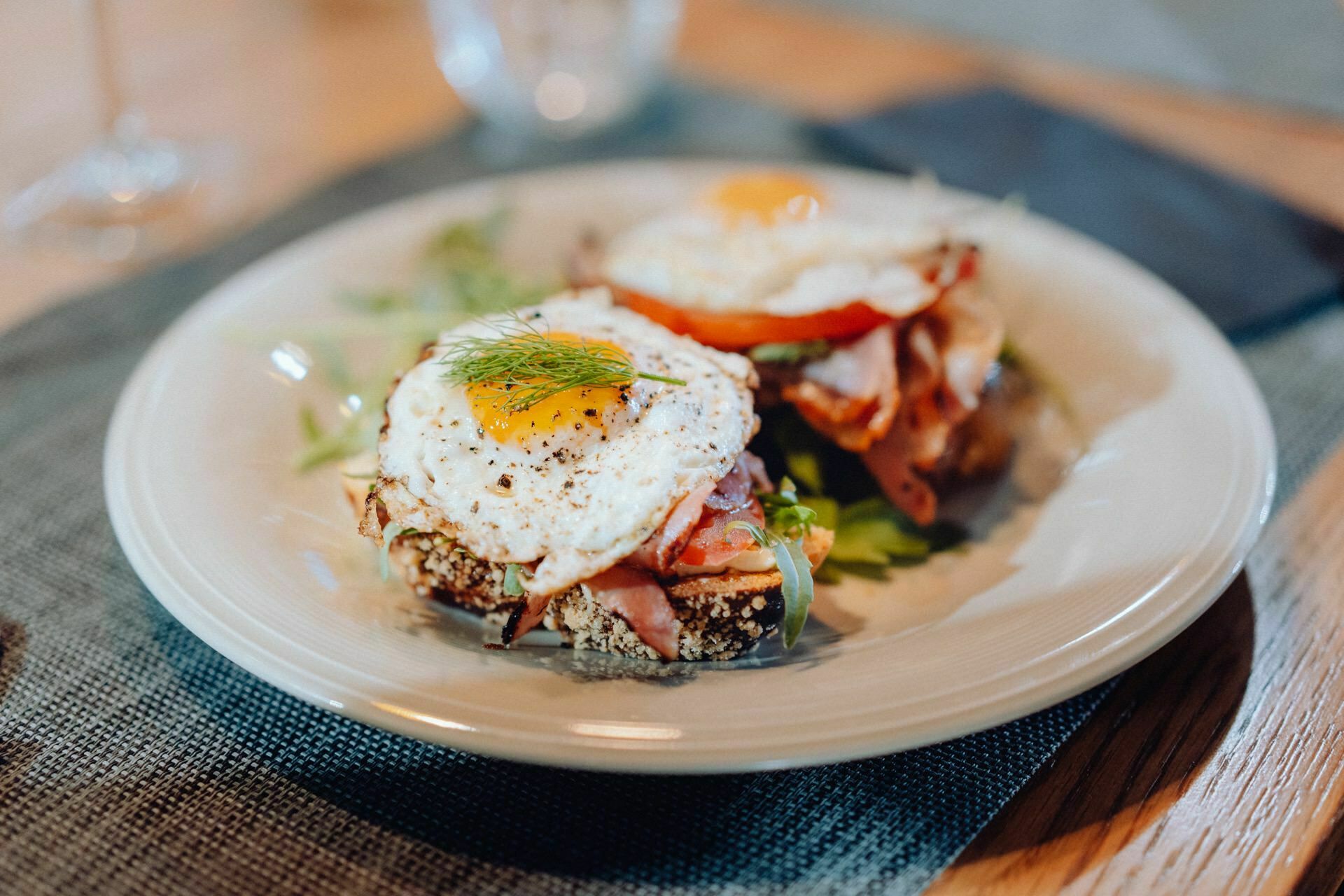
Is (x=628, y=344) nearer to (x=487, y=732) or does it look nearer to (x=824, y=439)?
(x=824, y=439)

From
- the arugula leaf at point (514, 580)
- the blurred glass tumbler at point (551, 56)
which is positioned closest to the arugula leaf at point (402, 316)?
the arugula leaf at point (514, 580)

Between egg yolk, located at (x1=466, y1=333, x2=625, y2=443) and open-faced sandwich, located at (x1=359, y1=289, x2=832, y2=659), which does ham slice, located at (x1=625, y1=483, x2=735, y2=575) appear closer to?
open-faced sandwich, located at (x1=359, y1=289, x2=832, y2=659)

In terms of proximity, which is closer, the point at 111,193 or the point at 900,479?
the point at 900,479

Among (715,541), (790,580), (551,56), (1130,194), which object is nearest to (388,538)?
(715,541)

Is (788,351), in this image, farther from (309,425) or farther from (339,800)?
(339,800)

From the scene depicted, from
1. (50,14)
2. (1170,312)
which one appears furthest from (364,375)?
(50,14)

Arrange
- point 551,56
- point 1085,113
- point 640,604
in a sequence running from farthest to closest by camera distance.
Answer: point 551,56 → point 1085,113 → point 640,604

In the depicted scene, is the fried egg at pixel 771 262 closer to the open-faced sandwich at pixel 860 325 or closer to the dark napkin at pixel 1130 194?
the open-faced sandwich at pixel 860 325
